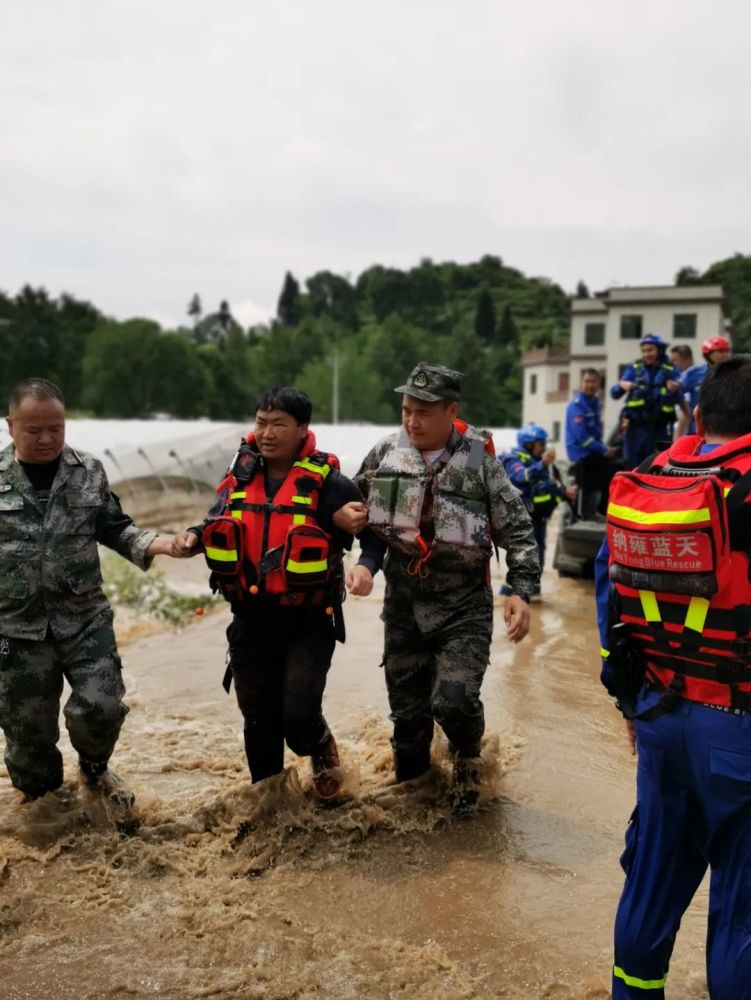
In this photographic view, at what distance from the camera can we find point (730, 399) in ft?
8.51

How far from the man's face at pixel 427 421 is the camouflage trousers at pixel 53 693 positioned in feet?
5.31

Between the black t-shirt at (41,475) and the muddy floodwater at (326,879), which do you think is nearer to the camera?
the muddy floodwater at (326,879)

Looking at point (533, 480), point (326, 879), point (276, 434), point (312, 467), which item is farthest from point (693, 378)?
point (326, 879)

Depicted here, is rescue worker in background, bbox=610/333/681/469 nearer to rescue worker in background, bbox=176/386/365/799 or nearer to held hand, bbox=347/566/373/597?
rescue worker in background, bbox=176/386/365/799

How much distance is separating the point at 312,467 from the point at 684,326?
50.3 m

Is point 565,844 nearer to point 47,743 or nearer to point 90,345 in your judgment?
point 47,743

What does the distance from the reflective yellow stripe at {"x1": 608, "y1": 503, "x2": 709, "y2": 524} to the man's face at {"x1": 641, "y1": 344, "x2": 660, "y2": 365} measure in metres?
7.46

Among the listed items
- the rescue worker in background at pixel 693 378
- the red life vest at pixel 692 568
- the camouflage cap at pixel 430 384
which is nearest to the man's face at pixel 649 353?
the rescue worker in background at pixel 693 378

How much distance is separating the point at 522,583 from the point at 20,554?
2181 mm

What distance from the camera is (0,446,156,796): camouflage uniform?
163 inches

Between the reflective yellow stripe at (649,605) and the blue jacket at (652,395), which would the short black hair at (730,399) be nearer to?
the reflective yellow stripe at (649,605)

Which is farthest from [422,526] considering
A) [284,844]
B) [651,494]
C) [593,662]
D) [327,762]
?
[593,662]

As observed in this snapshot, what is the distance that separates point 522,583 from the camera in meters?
4.32

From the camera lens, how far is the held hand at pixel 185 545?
167 inches
